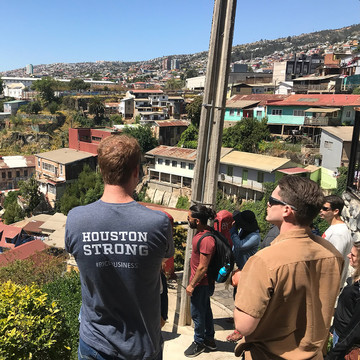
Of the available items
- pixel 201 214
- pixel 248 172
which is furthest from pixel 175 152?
pixel 201 214

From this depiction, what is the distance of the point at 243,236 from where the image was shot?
3.88 meters

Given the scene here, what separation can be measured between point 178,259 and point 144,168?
21.7 meters

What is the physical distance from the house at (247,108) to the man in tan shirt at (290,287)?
3051 cm

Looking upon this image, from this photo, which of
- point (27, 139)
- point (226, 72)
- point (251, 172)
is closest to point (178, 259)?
point (226, 72)

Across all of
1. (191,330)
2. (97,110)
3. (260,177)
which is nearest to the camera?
(191,330)

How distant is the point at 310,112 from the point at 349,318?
1048 inches

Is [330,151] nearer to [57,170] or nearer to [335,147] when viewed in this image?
[335,147]

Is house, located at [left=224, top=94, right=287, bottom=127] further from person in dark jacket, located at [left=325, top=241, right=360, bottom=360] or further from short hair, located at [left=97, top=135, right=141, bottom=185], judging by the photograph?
short hair, located at [left=97, top=135, right=141, bottom=185]

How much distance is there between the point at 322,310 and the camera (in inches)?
71.4

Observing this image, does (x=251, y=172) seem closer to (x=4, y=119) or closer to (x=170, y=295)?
(x=170, y=295)

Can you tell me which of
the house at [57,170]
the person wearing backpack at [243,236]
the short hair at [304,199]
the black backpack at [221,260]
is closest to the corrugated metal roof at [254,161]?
the house at [57,170]

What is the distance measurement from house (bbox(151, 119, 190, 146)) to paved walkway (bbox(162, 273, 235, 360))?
31.7 metres

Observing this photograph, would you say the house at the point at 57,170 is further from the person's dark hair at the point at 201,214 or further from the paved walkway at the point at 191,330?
the person's dark hair at the point at 201,214

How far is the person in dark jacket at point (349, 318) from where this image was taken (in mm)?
2498
